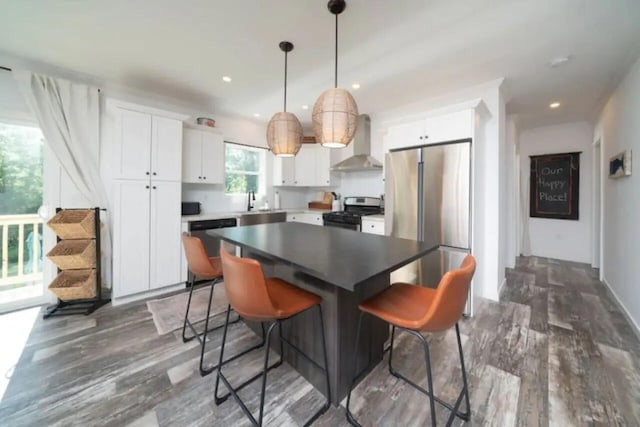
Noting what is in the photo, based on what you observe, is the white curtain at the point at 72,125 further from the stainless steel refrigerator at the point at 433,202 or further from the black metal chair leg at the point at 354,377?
the stainless steel refrigerator at the point at 433,202

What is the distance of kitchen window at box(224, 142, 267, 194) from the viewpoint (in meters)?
4.34

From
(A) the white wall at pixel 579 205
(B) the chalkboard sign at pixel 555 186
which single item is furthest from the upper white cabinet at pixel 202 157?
(B) the chalkboard sign at pixel 555 186

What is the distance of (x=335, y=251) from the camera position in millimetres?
1463

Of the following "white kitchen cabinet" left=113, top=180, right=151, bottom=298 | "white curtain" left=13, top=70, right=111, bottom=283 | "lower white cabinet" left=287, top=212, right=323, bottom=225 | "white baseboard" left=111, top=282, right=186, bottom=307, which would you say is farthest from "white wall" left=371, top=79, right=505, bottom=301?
"white curtain" left=13, top=70, right=111, bottom=283

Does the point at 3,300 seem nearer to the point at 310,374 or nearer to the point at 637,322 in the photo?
the point at 310,374

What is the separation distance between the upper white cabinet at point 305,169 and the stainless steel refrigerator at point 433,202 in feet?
5.94

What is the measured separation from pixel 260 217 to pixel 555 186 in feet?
18.3

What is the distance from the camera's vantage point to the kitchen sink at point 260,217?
3.86 meters

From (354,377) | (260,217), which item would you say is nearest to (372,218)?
(260,217)

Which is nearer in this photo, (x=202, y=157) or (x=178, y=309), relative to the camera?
(x=178, y=309)

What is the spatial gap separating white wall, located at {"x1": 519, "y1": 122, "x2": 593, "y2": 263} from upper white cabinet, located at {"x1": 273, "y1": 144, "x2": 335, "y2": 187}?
4084 millimetres

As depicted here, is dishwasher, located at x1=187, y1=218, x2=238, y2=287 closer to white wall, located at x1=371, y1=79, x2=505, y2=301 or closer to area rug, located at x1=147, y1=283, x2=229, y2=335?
area rug, located at x1=147, y1=283, x2=229, y2=335

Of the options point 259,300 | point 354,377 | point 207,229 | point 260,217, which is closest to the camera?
point 259,300

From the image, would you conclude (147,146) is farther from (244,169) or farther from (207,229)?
(244,169)
